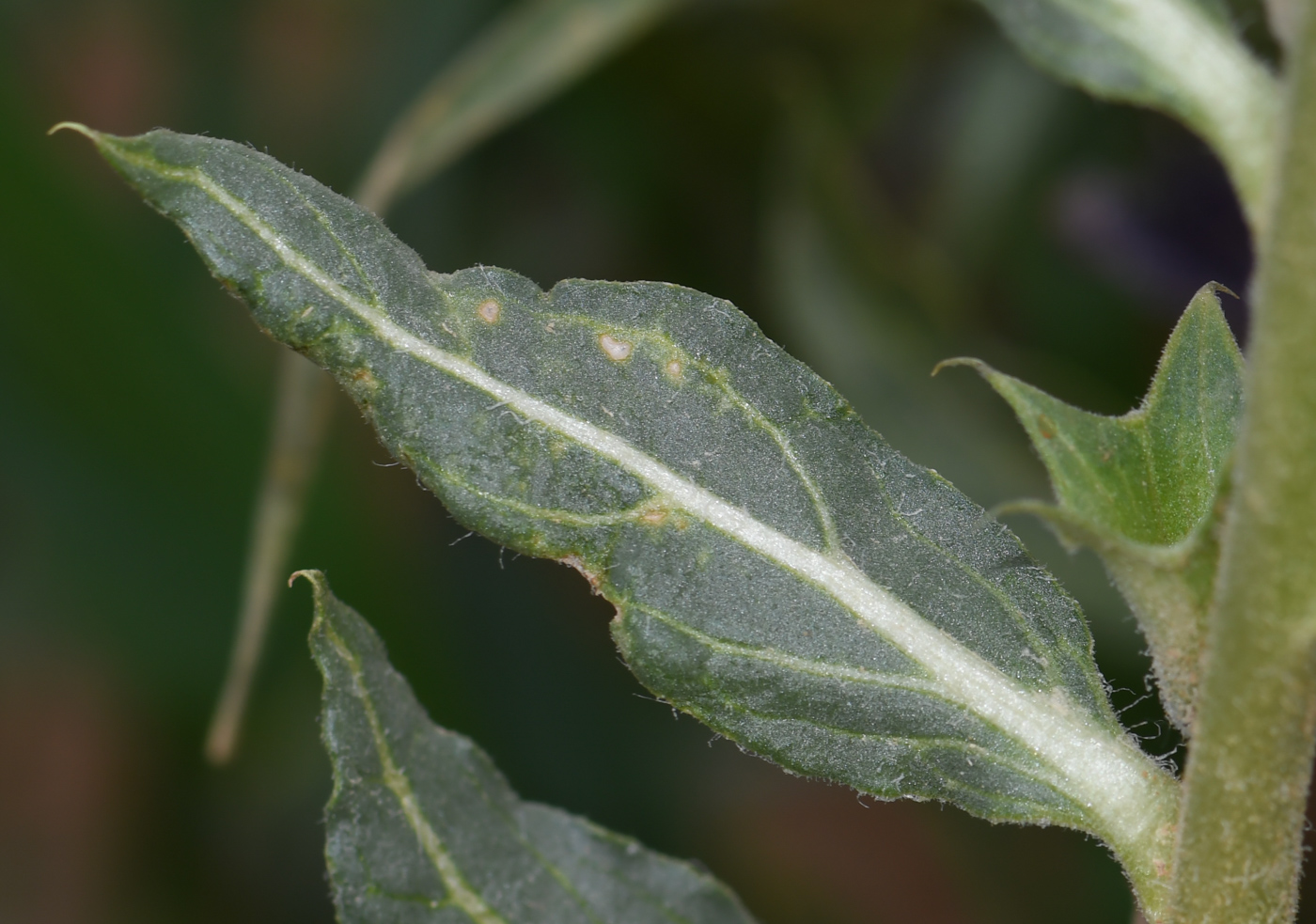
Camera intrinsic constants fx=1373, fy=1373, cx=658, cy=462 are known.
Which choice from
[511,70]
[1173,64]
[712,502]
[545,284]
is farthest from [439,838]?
[545,284]

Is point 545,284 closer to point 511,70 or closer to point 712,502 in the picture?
point 511,70

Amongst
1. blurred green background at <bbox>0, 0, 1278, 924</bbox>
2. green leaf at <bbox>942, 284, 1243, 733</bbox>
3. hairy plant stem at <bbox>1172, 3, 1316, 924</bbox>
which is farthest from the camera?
blurred green background at <bbox>0, 0, 1278, 924</bbox>

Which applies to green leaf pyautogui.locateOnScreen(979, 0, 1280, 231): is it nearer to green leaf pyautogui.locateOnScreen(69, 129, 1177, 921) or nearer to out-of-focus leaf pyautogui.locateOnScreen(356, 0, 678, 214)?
green leaf pyautogui.locateOnScreen(69, 129, 1177, 921)

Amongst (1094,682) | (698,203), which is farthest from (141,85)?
(1094,682)

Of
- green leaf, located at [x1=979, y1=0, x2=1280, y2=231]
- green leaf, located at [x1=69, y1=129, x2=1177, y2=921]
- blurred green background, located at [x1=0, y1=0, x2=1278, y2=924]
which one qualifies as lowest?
blurred green background, located at [x1=0, y1=0, x2=1278, y2=924]

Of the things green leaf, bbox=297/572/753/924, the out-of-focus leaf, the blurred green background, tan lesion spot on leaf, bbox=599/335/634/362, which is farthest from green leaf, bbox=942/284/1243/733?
the out-of-focus leaf

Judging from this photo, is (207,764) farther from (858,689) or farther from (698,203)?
(858,689)

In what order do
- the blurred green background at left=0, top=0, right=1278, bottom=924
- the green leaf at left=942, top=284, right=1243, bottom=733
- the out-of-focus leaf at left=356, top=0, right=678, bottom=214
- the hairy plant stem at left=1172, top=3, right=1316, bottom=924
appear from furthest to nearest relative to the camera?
1. the blurred green background at left=0, top=0, right=1278, bottom=924
2. the out-of-focus leaf at left=356, top=0, right=678, bottom=214
3. the green leaf at left=942, top=284, right=1243, bottom=733
4. the hairy plant stem at left=1172, top=3, right=1316, bottom=924
